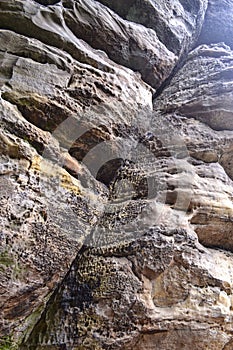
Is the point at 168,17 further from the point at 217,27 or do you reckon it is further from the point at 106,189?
the point at 106,189

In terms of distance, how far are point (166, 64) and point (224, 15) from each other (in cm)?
250

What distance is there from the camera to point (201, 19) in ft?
19.3

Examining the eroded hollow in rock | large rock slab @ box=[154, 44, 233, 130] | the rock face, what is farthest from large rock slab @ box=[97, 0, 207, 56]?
the eroded hollow in rock

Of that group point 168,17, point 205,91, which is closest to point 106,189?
point 205,91

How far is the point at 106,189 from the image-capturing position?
3.74 m

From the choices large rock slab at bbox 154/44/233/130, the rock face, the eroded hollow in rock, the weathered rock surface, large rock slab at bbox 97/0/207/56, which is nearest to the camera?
the rock face

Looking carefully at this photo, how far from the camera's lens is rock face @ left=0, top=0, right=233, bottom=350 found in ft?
8.77

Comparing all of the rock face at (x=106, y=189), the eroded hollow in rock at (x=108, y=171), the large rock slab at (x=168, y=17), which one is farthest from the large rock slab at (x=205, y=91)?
the eroded hollow in rock at (x=108, y=171)

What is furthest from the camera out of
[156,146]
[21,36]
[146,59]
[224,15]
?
[224,15]

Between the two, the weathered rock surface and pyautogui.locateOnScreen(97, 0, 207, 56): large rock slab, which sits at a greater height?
the weathered rock surface

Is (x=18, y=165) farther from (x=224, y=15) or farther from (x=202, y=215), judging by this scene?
(x=224, y=15)

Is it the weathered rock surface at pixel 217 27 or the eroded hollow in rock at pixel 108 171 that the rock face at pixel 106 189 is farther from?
the weathered rock surface at pixel 217 27

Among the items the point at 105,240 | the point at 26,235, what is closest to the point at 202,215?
the point at 105,240

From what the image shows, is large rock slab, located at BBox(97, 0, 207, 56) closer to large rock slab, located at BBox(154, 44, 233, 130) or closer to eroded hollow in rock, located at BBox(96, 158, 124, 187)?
large rock slab, located at BBox(154, 44, 233, 130)
